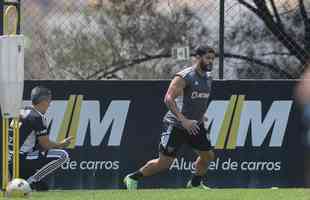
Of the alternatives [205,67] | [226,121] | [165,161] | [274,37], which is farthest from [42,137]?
[274,37]

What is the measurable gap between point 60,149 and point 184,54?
241cm

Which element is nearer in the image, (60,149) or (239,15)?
(60,149)

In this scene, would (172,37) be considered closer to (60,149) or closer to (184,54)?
(184,54)

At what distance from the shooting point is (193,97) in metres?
13.8

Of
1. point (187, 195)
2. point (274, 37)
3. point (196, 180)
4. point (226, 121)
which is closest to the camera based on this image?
point (187, 195)

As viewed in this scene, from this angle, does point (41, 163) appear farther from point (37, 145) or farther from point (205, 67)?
point (205, 67)

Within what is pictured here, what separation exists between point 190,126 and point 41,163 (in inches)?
78.9

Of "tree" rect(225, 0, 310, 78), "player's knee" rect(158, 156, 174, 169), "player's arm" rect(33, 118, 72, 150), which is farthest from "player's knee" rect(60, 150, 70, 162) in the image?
"tree" rect(225, 0, 310, 78)

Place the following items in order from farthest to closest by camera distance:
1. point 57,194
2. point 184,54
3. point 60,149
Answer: point 184,54, point 60,149, point 57,194

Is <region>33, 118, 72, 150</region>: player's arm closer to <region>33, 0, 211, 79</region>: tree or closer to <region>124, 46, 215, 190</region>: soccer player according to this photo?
<region>124, 46, 215, 190</region>: soccer player

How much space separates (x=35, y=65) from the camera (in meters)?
16.1

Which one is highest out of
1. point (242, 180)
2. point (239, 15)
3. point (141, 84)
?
point (239, 15)

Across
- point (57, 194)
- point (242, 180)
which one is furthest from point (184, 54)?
point (57, 194)

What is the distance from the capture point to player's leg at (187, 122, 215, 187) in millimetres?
13750
